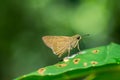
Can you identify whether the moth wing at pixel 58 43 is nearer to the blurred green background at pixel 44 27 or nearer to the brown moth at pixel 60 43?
the brown moth at pixel 60 43

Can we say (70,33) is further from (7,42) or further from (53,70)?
(53,70)

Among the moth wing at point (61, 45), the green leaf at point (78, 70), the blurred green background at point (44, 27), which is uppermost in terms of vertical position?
the green leaf at point (78, 70)

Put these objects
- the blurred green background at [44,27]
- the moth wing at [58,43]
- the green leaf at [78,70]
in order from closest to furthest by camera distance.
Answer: the green leaf at [78,70]
the moth wing at [58,43]
the blurred green background at [44,27]

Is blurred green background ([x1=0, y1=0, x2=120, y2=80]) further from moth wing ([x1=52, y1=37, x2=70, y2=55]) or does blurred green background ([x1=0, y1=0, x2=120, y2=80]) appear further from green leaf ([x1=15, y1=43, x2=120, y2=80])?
green leaf ([x1=15, y1=43, x2=120, y2=80])

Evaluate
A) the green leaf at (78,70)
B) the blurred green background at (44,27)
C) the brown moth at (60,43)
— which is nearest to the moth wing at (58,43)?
the brown moth at (60,43)

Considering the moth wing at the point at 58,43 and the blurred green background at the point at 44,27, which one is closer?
the moth wing at the point at 58,43

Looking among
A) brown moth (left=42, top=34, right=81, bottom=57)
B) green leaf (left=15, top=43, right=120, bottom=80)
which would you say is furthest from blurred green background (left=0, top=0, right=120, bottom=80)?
green leaf (left=15, top=43, right=120, bottom=80)

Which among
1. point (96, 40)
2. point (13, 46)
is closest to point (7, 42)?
point (13, 46)
